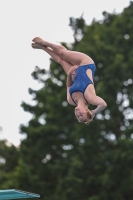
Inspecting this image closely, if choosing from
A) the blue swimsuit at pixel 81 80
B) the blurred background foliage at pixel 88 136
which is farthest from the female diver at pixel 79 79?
the blurred background foliage at pixel 88 136

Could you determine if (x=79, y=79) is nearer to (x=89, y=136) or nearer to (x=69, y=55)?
(x=69, y=55)

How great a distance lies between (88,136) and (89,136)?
0.04 meters

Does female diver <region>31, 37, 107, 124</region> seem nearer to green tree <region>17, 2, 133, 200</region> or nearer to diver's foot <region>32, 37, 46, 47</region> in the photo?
diver's foot <region>32, 37, 46, 47</region>

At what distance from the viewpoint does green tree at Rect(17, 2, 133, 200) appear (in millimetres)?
17344

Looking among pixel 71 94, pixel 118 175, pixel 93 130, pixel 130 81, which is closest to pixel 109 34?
pixel 130 81

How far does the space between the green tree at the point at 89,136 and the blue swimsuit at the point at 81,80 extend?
9942mm

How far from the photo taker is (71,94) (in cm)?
741

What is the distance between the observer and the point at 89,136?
17875 millimetres

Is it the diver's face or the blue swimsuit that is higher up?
the blue swimsuit

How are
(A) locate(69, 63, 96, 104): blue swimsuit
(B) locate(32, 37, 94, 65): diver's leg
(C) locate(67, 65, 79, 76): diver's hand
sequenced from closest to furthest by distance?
(A) locate(69, 63, 96, 104): blue swimsuit
(C) locate(67, 65, 79, 76): diver's hand
(B) locate(32, 37, 94, 65): diver's leg

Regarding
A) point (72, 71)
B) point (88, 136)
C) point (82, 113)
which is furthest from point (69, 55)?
point (88, 136)

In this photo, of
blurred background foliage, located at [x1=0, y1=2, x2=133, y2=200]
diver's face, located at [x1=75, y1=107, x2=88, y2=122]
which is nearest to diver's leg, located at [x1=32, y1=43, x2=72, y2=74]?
diver's face, located at [x1=75, y1=107, x2=88, y2=122]

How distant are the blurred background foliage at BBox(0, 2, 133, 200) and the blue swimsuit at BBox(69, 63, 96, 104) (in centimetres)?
994

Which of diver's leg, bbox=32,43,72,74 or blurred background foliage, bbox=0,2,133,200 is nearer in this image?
diver's leg, bbox=32,43,72,74
